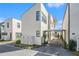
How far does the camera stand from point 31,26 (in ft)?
33.7

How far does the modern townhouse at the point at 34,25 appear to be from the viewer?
9.94 meters

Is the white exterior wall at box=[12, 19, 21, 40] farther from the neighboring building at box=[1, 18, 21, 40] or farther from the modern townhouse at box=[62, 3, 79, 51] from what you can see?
the modern townhouse at box=[62, 3, 79, 51]

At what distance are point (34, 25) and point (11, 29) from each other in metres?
1.38

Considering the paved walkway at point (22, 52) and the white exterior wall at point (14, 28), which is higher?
the white exterior wall at point (14, 28)

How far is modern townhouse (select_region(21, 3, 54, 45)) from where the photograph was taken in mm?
9938

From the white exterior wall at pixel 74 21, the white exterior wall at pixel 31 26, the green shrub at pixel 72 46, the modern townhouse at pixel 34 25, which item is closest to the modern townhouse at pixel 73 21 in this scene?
the white exterior wall at pixel 74 21

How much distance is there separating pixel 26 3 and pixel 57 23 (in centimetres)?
324

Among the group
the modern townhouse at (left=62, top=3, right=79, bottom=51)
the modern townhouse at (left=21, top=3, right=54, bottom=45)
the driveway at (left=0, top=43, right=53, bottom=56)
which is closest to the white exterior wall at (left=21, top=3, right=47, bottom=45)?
the modern townhouse at (left=21, top=3, right=54, bottom=45)

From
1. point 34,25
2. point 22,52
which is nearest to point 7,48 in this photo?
point 22,52

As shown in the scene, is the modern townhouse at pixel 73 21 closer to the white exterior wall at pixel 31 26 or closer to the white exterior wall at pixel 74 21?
the white exterior wall at pixel 74 21

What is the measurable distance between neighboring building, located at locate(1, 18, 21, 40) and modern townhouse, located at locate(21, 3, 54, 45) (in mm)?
344

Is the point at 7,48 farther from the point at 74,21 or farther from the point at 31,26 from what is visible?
the point at 74,21

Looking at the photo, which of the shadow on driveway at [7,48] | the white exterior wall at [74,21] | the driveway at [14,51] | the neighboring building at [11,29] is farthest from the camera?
the neighboring building at [11,29]

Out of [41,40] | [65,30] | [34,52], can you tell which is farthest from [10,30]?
[65,30]
